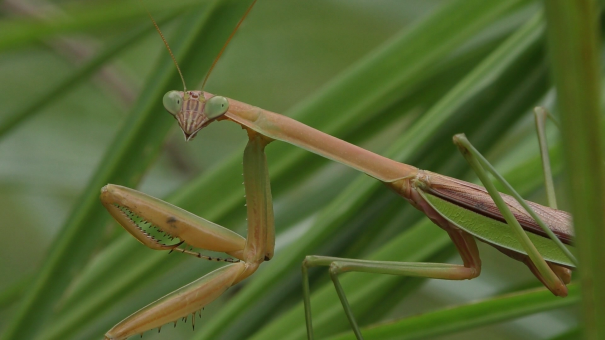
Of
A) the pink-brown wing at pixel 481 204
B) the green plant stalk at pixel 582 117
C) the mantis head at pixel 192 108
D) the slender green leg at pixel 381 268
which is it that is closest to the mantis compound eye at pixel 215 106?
the mantis head at pixel 192 108

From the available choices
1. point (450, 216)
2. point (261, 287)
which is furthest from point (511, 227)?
point (261, 287)

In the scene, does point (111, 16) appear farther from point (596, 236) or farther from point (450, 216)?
point (596, 236)

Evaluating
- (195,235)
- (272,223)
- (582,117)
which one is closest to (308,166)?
(272,223)

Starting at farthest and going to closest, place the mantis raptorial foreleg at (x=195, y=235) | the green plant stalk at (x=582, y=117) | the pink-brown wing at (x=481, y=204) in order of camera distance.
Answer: the pink-brown wing at (x=481, y=204)
the mantis raptorial foreleg at (x=195, y=235)
the green plant stalk at (x=582, y=117)

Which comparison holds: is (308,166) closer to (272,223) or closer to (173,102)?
(272,223)

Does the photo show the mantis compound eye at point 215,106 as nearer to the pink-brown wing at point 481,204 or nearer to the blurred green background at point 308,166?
the blurred green background at point 308,166

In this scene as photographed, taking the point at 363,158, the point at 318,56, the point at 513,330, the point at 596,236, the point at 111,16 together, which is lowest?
the point at 596,236
